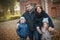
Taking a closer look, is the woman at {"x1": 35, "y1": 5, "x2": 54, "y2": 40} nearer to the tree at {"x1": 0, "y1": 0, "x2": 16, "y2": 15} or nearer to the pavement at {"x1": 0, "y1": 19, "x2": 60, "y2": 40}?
the pavement at {"x1": 0, "y1": 19, "x2": 60, "y2": 40}

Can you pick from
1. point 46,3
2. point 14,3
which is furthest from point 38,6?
point 14,3

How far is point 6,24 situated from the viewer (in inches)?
119

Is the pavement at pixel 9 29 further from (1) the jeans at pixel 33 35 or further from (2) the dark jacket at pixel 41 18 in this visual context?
(1) the jeans at pixel 33 35

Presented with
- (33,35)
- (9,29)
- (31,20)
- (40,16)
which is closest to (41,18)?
(40,16)

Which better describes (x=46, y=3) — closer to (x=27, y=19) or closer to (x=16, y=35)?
(x=27, y=19)

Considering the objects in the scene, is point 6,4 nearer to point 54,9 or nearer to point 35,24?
point 35,24

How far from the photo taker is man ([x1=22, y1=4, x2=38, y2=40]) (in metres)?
2.95

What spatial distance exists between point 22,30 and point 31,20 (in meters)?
0.17

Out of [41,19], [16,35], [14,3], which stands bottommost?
[16,35]

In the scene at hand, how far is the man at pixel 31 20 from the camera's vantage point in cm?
295

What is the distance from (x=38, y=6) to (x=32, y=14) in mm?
126

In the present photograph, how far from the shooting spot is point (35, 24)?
299 centimetres

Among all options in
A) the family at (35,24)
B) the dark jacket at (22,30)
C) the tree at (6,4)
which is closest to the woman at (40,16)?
the family at (35,24)

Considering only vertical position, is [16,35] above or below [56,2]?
below
